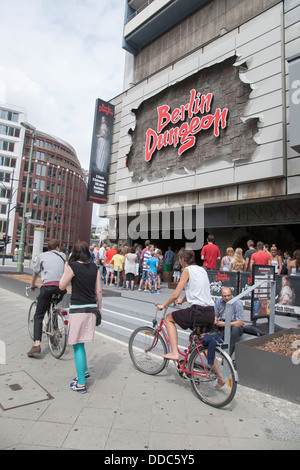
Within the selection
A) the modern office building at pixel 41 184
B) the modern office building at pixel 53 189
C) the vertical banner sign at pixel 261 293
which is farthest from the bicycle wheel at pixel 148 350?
the modern office building at pixel 53 189

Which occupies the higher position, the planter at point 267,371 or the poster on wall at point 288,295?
the poster on wall at point 288,295

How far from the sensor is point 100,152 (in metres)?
18.3

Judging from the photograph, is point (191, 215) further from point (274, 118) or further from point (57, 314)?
point (57, 314)

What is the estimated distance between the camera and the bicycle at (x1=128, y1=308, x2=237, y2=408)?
129 inches

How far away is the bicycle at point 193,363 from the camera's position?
10.8 ft

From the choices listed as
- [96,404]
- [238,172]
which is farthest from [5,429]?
[238,172]

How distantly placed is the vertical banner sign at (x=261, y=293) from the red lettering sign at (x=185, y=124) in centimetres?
802

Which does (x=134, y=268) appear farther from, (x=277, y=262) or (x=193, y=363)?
(x=193, y=363)

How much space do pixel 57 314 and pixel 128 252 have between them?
20.8ft

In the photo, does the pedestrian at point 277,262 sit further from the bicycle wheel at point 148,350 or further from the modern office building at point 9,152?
the modern office building at point 9,152

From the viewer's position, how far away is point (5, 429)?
2701 mm

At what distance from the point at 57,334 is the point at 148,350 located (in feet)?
5.28

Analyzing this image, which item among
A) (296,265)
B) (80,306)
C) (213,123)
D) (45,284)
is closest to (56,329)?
(45,284)

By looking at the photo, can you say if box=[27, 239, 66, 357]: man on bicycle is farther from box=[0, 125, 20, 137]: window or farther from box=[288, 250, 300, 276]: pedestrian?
box=[0, 125, 20, 137]: window
